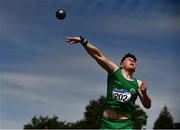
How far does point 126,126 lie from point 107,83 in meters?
1.05

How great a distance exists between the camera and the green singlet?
38.2ft

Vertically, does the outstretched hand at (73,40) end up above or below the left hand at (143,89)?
above

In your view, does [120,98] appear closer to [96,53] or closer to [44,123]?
[96,53]

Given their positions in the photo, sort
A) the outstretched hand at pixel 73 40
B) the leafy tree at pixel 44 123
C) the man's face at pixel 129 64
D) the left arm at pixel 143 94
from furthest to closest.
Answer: the leafy tree at pixel 44 123 < the man's face at pixel 129 64 < the left arm at pixel 143 94 < the outstretched hand at pixel 73 40

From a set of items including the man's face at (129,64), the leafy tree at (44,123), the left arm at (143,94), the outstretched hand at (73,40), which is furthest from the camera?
the leafy tree at (44,123)

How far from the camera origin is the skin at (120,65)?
1172cm

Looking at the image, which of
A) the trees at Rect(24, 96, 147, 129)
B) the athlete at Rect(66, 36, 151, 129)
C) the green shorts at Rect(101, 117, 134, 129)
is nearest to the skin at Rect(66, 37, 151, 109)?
the athlete at Rect(66, 36, 151, 129)

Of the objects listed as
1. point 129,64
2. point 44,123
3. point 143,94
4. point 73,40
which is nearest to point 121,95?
point 143,94

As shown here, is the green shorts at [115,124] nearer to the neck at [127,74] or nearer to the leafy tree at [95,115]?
the neck at [127,74]

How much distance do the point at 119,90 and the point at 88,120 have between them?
94310mm

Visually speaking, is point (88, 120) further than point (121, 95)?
Yes

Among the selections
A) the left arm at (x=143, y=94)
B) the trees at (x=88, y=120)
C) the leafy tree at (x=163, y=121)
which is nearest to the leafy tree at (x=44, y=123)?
the trees at (x=88, y=120)

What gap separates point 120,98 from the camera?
11641 mm

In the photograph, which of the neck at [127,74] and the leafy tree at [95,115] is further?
the leafy tree at [95,115]
